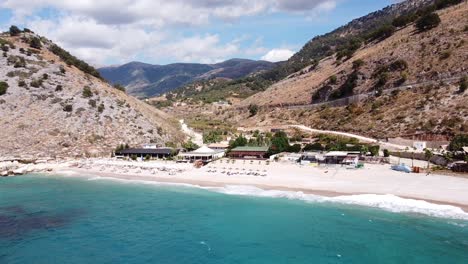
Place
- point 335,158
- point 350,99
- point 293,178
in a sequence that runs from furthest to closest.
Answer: point 350,99, point 335,158, point 293,178

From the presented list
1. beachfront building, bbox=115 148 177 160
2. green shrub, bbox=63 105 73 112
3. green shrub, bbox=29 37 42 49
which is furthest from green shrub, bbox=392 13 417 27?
green shrub, bbox=29 37 42 49

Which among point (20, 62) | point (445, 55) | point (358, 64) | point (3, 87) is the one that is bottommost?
point (3, 87)

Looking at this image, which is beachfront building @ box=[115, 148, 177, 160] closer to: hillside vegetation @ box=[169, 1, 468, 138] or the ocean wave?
the ocean wave

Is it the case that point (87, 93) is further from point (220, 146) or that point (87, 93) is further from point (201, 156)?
point (201, 156)

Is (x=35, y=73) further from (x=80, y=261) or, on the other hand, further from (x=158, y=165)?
(x=80, y=261)

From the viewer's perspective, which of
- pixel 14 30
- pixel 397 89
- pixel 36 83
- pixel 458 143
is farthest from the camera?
pixel 14 30

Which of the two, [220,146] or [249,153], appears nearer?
[249,153]

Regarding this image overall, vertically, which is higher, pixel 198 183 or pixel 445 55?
pixel 445 55

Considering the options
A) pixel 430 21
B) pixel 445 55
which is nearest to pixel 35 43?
pixel 445 55

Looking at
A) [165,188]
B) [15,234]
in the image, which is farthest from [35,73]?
[15,234]
